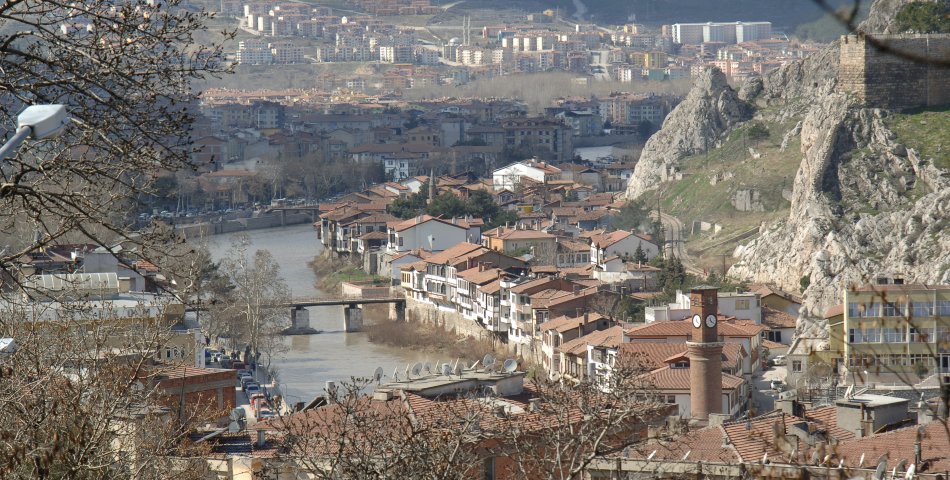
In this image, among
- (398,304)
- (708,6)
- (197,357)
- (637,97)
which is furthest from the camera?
(708,6)

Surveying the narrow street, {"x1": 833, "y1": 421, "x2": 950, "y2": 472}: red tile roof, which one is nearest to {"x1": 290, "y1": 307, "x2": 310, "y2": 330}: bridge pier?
the narrow street

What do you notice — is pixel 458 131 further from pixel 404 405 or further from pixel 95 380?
pixel 95 380

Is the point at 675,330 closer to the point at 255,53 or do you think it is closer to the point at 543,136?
the point at 543,136

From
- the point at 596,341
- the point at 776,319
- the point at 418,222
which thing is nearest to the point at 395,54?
the point at 418,222

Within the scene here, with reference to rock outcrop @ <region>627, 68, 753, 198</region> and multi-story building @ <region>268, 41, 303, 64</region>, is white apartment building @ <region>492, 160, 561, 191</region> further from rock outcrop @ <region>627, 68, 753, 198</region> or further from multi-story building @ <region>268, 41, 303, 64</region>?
multi-story building @ <region>268, 41, 303, 64</region>

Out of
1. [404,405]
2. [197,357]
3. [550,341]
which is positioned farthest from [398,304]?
[404,405]

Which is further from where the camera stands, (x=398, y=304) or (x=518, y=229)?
(x=518, y=229)
